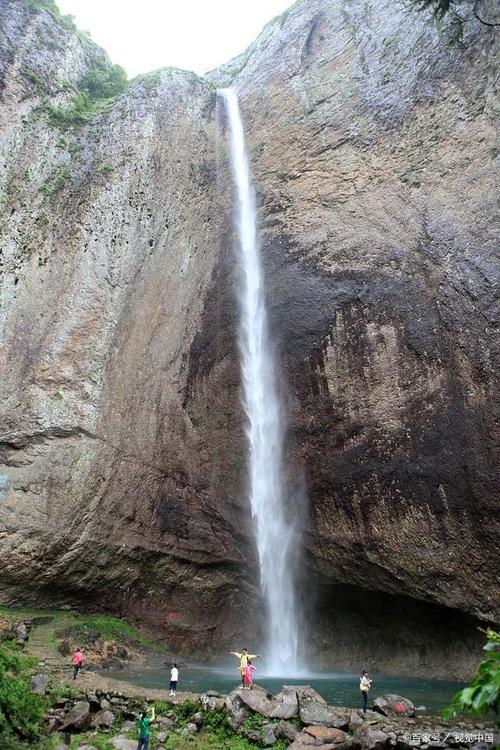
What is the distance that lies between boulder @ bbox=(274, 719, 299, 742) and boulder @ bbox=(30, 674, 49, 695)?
3.89m

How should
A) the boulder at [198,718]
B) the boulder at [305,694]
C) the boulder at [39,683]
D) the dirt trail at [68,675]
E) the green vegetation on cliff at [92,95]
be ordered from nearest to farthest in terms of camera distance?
the boulder at [198,718] → the boulder at [305,694] → the boulder at [39,683] → the dirt trail at [68,675] → the green vegetation on cliff at [92,95]

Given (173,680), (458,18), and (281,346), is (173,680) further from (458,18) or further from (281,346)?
(458,18)

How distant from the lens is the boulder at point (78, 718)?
27.1ft

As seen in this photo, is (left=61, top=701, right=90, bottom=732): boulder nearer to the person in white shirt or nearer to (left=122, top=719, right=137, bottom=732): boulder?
(left=122, top=719, right=137, bottom=732): boulder

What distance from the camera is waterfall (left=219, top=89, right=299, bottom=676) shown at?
15.3m

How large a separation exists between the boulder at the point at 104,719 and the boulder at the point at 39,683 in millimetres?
1121

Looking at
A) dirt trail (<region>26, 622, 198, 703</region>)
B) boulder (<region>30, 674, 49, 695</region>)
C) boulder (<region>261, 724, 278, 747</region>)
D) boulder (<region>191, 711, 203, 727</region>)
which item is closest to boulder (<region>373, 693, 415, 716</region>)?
boulder (<region>261, 724, 278, 747</region>)

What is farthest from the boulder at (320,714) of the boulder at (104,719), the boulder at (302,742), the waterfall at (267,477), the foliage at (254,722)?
the waterfall at (267,477)

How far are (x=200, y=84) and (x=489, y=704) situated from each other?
77.3 feet

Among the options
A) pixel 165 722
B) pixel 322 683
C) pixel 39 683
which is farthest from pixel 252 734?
pixel 322 683

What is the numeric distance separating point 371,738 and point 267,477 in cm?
866

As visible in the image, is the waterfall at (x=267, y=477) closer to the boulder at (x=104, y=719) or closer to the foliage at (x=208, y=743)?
the foliage at (x=208, y=743)

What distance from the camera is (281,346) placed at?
16344 millimetres

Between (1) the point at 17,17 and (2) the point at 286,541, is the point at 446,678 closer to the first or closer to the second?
(2) the point at 286,541
